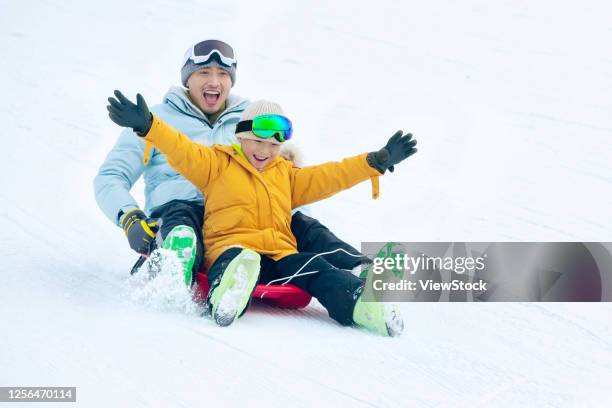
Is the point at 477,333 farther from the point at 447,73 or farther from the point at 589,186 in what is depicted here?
the point at 447,73

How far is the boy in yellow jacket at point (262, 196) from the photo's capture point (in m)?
3.14

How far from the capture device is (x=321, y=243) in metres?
3.63

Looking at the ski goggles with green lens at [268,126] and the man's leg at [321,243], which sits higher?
the ski goggles with green lens at [268,126]

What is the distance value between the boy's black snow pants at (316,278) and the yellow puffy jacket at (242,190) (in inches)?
2.9

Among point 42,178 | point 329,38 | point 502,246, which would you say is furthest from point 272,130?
point 329,38

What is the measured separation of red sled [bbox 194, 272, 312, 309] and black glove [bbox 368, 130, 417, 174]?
602mm

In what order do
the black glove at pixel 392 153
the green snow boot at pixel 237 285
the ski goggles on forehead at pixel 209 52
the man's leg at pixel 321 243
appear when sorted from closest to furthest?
1. the green snow boot at pixel 237 285
2. the man's leg at pixel 321 243
3. the black glove at pixel 392 153
4. the ski goggles on forehead at pixel 209 52

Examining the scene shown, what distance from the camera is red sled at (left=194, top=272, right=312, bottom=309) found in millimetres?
3301

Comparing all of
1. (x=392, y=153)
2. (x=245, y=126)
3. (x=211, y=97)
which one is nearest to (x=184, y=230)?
(x=245, y=126)

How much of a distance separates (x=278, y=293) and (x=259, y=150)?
57 centimetres

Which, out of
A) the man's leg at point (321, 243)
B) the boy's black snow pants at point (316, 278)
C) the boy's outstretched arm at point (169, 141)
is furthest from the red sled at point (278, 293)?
the boy's outstretched arm at point (169, 141)

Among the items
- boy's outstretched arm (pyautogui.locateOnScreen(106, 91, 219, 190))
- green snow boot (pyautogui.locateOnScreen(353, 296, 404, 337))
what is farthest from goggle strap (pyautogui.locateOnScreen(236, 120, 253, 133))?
green snow boot (pyautogui.locateOnScreen(353, 296, 404, 337))

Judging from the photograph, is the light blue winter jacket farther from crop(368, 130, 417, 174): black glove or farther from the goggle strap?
crop(368, 130, 417, 174): black glove

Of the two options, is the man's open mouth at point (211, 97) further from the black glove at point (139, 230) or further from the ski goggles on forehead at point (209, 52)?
the black glove at point (139, 230)
